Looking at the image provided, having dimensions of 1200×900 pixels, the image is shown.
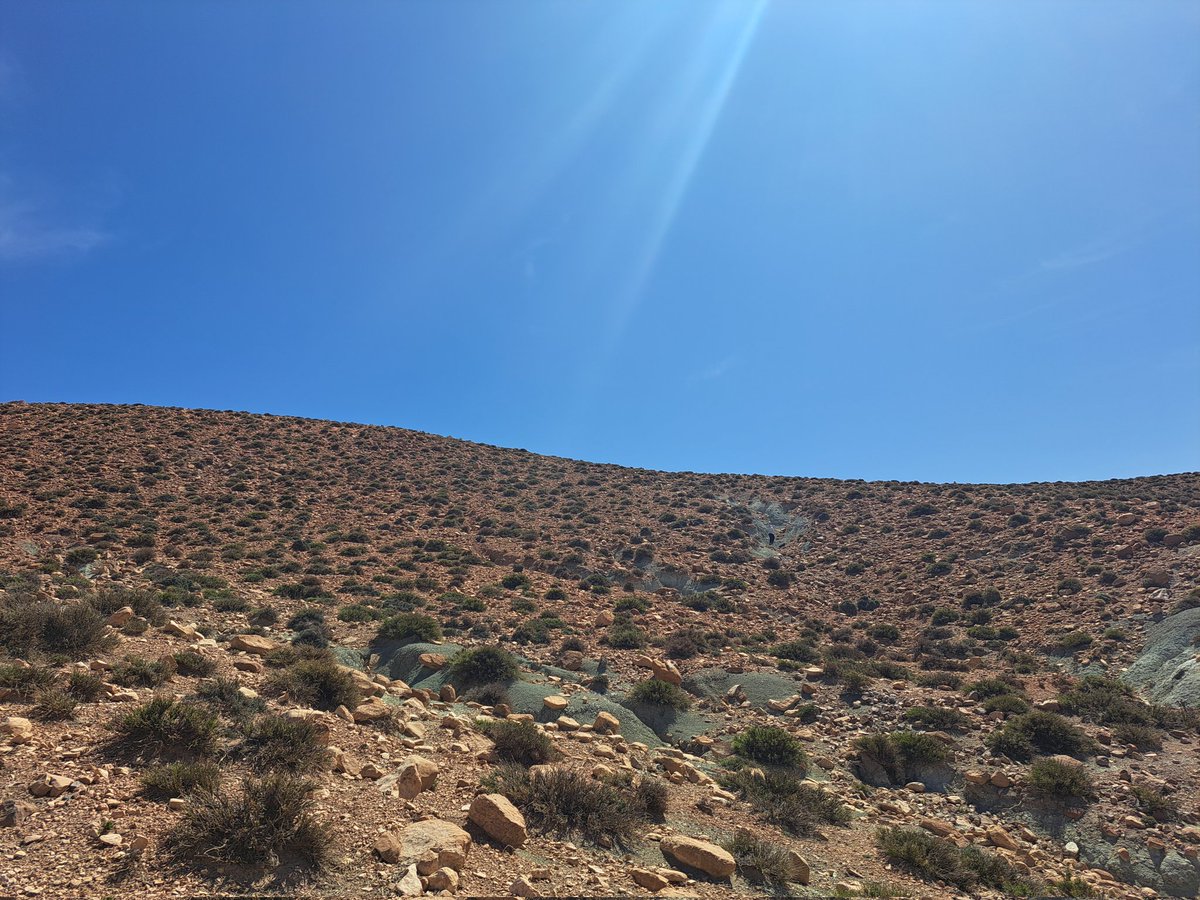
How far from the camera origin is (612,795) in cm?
871

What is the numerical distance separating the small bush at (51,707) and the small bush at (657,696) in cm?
1219

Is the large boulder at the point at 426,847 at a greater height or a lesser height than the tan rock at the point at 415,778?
lesser

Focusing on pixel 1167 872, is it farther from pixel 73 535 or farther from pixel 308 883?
pixel 73 535

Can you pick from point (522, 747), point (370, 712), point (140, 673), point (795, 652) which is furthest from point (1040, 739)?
point (140, 673)

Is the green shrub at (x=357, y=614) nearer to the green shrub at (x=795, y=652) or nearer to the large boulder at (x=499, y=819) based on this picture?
the large boulder at (x=499, y=819)

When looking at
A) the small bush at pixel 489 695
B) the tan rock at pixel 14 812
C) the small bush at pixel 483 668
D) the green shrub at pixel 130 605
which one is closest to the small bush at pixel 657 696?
the small bush at pixel 483 668

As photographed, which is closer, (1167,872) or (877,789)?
(1167,872)

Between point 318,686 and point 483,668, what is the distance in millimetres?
5027

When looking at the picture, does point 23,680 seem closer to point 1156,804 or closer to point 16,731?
point 16,731

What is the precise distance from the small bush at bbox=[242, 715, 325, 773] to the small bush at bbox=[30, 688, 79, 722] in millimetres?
2432

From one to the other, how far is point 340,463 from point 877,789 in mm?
45011

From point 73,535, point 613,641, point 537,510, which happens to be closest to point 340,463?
point 537,510

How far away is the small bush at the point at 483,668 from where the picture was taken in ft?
49.5

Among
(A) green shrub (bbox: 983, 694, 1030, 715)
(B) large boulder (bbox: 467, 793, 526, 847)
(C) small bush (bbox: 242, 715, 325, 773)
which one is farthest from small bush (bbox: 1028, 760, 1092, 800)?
(C) small bush (bbox: 242, 715, 325, 773)
